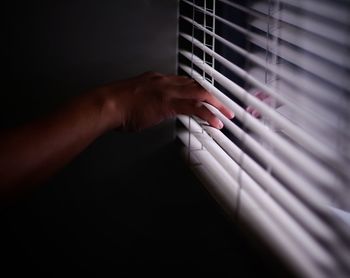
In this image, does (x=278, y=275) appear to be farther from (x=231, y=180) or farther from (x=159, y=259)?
(x=159, y=259)

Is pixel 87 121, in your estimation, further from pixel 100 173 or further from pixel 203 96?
pixel 100 173

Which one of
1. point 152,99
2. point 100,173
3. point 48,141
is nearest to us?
point 48,141

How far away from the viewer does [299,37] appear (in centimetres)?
78

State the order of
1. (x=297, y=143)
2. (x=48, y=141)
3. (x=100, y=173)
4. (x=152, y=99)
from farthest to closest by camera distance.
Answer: (x=100, y=173) < (x=152, y=99) < (x=48, y=141) < (x=297, y=143)

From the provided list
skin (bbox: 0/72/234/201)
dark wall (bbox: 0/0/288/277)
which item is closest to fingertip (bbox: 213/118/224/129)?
skin (bbox: 0/72/234/201)

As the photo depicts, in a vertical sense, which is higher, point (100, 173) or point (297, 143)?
point (297, 143)

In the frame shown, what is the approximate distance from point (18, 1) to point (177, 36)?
1.40 ft

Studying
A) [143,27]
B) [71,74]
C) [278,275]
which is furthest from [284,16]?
[71,74]

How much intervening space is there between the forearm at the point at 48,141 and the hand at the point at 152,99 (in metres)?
0.03

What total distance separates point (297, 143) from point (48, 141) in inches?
19.5

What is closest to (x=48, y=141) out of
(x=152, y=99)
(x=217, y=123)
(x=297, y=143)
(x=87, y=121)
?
(x=87, y=121)

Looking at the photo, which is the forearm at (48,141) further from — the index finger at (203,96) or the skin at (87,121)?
the index finger at (203,96)

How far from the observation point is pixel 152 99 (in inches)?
43.6

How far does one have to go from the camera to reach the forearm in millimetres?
958
